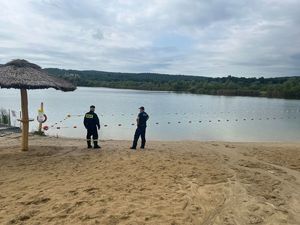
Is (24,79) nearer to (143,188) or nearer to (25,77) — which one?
(25,77)

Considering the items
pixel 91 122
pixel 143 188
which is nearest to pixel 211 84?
pixel 91 122

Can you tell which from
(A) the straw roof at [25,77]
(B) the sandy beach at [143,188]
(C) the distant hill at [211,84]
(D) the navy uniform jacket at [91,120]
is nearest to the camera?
(B) the sandy beach at [143,188]

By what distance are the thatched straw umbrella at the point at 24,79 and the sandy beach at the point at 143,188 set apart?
59.8 inches

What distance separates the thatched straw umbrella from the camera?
11125 millimetres

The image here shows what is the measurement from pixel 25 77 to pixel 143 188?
5.80 meters

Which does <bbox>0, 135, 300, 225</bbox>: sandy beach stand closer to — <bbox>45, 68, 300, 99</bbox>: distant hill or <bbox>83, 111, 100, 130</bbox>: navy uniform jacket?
<bbox>83, 111, 100, 130</bbox>: navy uniform jacket

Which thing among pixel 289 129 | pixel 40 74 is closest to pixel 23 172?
pixel 40 74

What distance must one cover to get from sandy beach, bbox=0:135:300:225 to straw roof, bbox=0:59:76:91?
2120 millimetres

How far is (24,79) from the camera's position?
1137cm

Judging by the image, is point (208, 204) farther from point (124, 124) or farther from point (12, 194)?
point (124, 124)

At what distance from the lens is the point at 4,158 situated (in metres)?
10.8

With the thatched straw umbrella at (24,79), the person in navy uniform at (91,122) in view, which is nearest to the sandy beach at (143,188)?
the person in navy uniform at (91,122)

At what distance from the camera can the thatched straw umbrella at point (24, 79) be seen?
1112 centimetres

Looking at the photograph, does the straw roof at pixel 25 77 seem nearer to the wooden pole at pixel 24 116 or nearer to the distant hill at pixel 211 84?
the wooden pole at pixel 24 116
